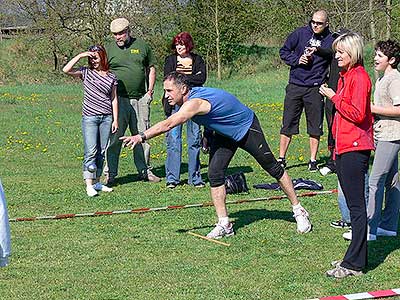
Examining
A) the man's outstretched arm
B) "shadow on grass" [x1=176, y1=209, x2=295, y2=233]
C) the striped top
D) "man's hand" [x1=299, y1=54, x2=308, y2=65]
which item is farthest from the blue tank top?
"man's hand" [x1=299, y1=54, x2=308, y2=65]

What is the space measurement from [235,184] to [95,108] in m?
2.04

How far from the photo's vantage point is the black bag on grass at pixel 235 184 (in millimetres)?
9789

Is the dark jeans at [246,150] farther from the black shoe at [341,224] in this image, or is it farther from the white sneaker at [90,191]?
the white sneaker at [90,191]

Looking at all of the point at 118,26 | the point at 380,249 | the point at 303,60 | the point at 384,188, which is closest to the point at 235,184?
the point at 303,60

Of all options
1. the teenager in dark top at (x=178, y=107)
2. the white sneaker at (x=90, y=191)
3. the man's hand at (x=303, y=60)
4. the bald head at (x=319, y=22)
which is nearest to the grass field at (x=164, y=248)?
the white sneaker at (x=90, y=191)

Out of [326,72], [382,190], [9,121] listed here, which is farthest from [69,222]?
[9,121]

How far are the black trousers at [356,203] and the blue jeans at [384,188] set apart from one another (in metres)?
0.62

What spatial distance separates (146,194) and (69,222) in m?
1.79

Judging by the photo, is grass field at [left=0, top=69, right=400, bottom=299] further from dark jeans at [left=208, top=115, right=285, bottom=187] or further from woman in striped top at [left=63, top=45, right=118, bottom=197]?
dark jeans at [left=208, top=115, right=285, bottom=187]

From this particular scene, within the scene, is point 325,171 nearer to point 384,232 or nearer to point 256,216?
point 256,216

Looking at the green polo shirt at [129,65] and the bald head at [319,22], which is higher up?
the bald head at [319,22]

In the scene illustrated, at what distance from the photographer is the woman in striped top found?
980 centimetres

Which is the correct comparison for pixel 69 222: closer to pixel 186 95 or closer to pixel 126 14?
pixel 186 95

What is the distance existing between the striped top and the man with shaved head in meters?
2.82
